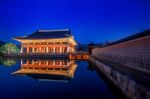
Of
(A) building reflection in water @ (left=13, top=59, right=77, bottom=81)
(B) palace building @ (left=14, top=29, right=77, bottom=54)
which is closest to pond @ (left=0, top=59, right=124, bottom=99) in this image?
(A) building reflection in water @ (left=13, top=59, right=77, bottom=81)

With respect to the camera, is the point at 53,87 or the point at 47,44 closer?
the point at 53,87

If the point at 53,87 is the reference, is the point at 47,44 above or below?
above

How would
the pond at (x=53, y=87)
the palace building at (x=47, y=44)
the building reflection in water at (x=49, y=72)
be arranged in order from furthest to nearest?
the palace building at (x=47, y=44)
the building reflection in water at (x=49, y=72)
the pond at (x=53, y=87)

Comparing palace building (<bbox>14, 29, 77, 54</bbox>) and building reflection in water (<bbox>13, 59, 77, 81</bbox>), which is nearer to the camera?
building reflection in water (<bbox>13, 59, 77, 81</bbox>)

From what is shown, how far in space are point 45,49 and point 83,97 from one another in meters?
31.9

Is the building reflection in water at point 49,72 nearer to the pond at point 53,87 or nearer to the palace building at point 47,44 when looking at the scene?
the pond at point 53,87

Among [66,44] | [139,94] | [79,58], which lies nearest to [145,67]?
[139,94]

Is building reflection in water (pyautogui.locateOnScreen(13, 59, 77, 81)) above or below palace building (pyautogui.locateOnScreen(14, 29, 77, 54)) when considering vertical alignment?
below

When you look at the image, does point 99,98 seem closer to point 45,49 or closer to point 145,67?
point 145,67

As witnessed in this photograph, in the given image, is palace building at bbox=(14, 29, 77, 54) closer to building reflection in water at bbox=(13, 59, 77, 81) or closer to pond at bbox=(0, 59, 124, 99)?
building reflection in water at bbox=(13, 59, 77, 81)

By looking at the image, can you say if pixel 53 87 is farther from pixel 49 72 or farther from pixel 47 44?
pixel 47 44

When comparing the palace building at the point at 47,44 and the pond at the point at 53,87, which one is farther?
the palace building at the point at 47,44

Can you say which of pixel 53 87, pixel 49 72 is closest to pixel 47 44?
pixel 49 72

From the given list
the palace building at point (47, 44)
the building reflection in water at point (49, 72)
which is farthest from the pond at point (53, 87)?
the palace building at point (47, 44)
